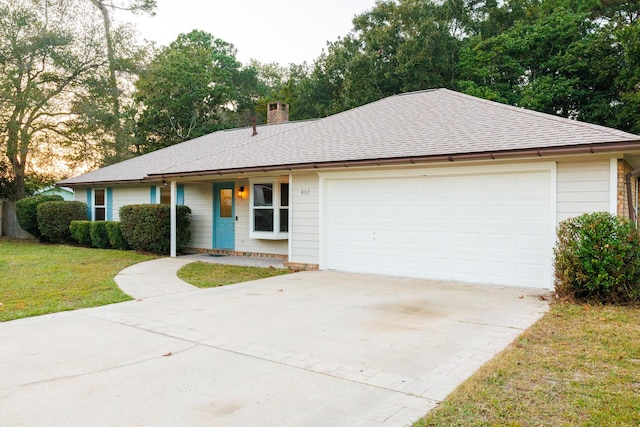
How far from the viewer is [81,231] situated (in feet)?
53.0

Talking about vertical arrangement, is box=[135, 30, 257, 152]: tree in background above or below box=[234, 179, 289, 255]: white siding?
above

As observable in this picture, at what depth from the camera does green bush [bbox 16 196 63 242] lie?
17.9 meters

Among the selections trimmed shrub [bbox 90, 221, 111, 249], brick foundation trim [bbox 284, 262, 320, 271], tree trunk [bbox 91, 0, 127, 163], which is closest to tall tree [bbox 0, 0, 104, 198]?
tree trunk [bbox 91, 0, 127, 163]

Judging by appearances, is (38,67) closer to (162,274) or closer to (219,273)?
(162,274)

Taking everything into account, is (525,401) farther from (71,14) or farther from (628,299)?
(71,14)

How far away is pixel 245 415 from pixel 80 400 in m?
1.30

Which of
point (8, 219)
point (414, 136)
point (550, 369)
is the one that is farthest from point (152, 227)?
point (550, 369)

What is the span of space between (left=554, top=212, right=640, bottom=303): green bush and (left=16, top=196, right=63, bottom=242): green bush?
58.7 ft

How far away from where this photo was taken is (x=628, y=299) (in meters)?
6.45

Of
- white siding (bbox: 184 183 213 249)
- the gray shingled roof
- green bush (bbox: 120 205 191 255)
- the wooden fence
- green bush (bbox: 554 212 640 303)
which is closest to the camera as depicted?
green bush (bbox: 554 212 640 303)

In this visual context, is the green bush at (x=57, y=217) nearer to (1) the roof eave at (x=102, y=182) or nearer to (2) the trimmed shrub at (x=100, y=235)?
(1) the roof eave at (x=102, y=182)

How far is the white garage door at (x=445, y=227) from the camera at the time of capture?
7914mm

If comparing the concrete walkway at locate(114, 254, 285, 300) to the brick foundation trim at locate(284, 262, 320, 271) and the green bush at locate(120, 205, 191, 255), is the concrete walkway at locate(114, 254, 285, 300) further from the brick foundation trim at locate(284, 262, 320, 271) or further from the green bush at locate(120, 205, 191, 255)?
the green bush at locate(120, 205, 191, 255)

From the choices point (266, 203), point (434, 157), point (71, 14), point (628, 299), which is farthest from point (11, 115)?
point (628, 299)
